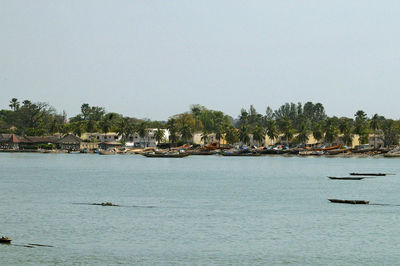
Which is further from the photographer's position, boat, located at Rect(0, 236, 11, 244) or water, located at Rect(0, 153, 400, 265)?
boat, located at Rect(0, 236, 11, 244)

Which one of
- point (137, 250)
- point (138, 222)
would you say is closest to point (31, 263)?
point (137, 250)

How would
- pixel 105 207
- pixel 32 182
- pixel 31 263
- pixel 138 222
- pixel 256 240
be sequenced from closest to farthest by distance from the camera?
pixel 31 263 → pixel 256 240 → pixel 138 222 → pixel 105 207 → pixel 32 182

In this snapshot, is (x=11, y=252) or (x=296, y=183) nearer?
(x=11, y=252)

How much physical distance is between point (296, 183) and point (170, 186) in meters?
22.1

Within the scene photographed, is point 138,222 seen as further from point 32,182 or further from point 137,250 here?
point 32,182

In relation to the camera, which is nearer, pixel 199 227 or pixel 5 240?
pixel 5 240

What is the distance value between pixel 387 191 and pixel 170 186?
31.0 metres

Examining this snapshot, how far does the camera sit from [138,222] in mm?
52531

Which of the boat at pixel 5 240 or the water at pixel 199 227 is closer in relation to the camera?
the water at pixel 199 227

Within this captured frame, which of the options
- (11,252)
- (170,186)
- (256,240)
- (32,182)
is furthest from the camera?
(32,182)

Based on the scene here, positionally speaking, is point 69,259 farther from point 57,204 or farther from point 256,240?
point 57,204

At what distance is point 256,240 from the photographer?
4509 cm

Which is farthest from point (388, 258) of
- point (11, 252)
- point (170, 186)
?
point (170, 186)

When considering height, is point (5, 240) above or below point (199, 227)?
above
